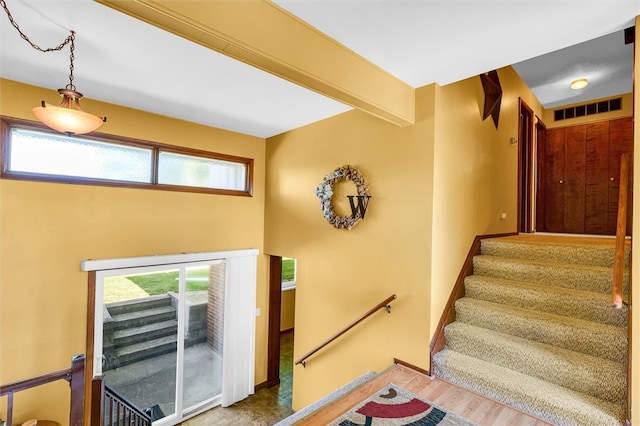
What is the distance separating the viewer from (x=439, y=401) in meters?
2.26

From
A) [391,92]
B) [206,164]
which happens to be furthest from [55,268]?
[391,92]

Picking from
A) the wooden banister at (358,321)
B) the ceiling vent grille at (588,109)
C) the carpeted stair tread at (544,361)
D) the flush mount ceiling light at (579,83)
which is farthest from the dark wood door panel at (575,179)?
the wooden banister at (358,321)

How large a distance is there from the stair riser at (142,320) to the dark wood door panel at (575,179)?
256 inches

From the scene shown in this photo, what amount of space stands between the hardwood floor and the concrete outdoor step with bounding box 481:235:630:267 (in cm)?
158

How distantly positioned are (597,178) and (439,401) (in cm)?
496

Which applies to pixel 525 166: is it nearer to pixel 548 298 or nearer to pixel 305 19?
pixel 548 298

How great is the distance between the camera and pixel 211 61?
7.95 feet

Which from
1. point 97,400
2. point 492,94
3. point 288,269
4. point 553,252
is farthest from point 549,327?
point 288,269

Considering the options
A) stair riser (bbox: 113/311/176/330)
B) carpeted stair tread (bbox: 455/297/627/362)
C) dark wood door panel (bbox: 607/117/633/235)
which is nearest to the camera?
carpeted stair tread (bbox: 455/297/627/362)

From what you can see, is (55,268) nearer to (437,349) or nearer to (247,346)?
(247,346)

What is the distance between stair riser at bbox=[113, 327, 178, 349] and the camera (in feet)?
12.0

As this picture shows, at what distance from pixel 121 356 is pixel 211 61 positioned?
362 centimetres

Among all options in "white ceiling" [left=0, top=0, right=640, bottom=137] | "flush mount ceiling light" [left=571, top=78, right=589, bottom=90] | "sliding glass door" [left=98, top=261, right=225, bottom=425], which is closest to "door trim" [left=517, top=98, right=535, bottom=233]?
"flush mount ceiling light" [left=571, top=78, right=589, bottom=90]

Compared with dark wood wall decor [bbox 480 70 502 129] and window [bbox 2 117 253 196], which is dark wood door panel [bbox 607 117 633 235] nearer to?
dark wood wall decor [bbox 480 70 502 129]
